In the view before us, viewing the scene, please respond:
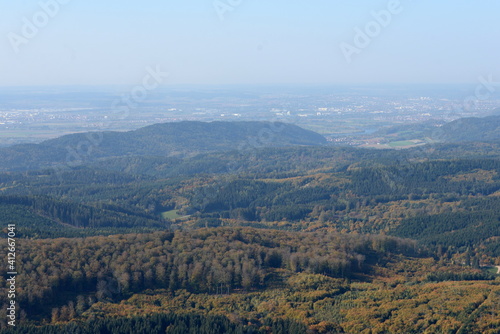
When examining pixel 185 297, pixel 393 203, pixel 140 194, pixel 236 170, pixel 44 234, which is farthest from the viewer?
pixel 236 170

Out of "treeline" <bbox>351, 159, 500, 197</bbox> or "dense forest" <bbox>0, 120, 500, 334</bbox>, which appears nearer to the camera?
"dense forest" <bbox>0, 120, 500, 334</bbox>

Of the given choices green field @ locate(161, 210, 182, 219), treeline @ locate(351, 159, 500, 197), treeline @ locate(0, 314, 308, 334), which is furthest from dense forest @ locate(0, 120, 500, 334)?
treeline @ locate(351, 159, 500, 197)

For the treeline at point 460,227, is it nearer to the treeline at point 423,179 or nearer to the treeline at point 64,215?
the treeline at point 423,179

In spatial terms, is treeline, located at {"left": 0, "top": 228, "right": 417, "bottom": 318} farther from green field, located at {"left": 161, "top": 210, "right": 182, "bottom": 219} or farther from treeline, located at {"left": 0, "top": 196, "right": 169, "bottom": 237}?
green field, located at {"left": 161, "top": 210, "right": 182, "bottom": 219}

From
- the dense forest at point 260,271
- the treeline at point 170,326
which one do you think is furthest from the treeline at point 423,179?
the treeline at point 170,326

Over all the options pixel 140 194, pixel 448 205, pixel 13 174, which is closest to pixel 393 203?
pixel 448 205

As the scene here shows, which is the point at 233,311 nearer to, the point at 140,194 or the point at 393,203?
the point at 393,203

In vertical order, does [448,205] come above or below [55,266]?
below

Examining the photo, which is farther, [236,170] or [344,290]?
[236,170]
